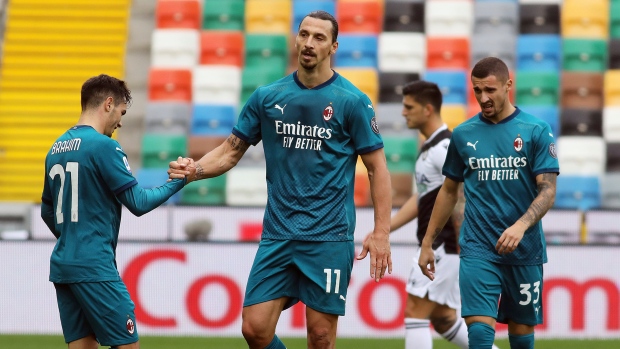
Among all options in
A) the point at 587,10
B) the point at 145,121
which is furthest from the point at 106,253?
the point at 587,10

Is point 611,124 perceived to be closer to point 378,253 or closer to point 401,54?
point 401,54

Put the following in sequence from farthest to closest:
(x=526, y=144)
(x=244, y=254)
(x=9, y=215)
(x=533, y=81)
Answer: (x=533, y=81) → (x=9, y=215) → (x=244, y=254) → (x=526, y=144)

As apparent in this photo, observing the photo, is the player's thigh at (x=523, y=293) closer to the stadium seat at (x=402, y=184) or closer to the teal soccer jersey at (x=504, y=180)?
the teal soccer jersey at (x=504, y=180)

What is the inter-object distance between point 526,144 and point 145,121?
34.4ft

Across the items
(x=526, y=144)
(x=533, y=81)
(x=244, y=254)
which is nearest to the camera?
(x=526, y=144)

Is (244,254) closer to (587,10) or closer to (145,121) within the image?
(145,121)

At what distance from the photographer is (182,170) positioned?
19.5 feet

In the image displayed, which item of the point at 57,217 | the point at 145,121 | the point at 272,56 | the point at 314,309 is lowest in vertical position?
the point at 314,309

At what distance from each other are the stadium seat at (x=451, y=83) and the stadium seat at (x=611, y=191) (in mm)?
2466

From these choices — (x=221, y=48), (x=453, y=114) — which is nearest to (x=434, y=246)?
(x=453, y=114)

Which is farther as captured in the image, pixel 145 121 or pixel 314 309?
pixel 145 121

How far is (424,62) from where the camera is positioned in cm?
1653

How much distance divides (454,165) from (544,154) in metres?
0.62

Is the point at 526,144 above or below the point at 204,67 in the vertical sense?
below
